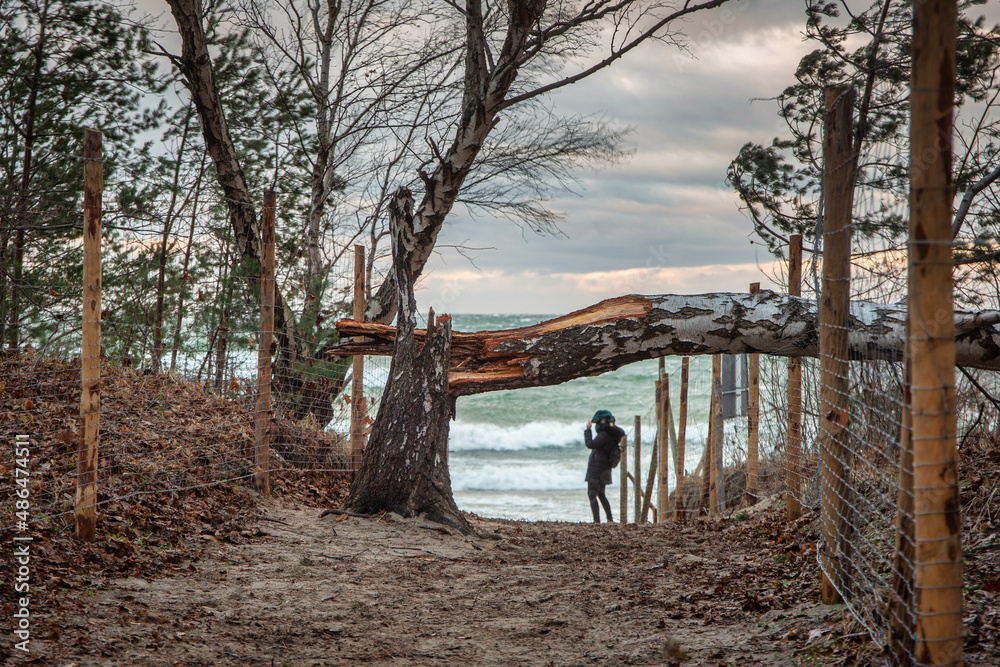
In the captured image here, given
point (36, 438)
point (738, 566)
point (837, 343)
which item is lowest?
point (738, 566)

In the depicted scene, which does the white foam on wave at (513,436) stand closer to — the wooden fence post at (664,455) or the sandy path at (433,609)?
the wooden fence post at (664,455)

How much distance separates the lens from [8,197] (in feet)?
22.8

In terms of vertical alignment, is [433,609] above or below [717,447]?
below

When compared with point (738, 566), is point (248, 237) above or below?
above

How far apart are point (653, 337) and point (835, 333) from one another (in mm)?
2369

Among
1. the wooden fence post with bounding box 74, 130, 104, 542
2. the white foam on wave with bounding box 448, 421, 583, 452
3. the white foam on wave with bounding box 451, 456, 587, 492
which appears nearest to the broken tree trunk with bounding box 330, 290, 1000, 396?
the wooden fence post with bounding box 74, 130, 104, 542

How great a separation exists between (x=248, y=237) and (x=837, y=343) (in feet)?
22.7

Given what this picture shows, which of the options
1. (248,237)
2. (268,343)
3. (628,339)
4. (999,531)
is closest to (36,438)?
(268,343)

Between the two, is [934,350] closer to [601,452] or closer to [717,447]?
[717,447]

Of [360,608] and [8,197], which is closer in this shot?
[360,608]

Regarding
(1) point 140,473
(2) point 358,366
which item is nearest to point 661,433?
(2) point 358,366

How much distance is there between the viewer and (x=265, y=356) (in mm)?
6832

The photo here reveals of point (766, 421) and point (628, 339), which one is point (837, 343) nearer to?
point (628, 339)

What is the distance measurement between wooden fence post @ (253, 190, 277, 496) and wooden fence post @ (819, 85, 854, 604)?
507cm
